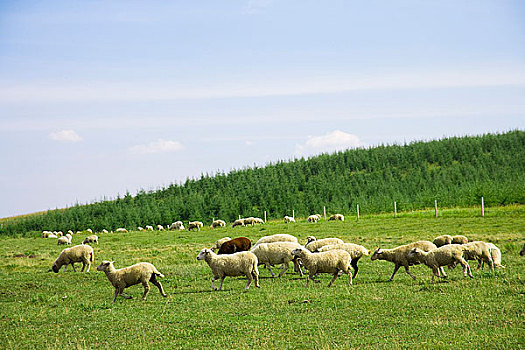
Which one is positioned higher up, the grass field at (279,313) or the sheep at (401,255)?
the sheep at (401,255)

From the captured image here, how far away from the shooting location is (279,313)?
482 inches

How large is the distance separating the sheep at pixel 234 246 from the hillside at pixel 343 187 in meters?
41.8

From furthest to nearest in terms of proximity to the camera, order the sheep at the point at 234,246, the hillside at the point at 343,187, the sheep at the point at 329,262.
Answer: the hillside at the point at 343,187 < the sheep at the point at 234,246 < the sheep at the point at 329,262

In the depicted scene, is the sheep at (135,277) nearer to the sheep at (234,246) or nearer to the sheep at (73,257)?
the sheep at (234,246)

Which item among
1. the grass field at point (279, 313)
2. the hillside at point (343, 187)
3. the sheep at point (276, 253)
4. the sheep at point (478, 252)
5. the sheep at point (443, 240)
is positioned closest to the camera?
the grass field at point (279, 313)

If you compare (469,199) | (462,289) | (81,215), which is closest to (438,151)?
(469,199)

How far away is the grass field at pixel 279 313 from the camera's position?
979cm

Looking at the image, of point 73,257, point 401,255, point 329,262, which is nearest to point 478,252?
point 401,255

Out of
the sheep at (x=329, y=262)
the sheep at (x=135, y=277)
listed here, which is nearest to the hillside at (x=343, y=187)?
the sheep at (x=329, y=262)

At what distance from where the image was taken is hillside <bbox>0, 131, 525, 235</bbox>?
6656 cm

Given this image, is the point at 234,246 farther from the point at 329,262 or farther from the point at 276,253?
the point at 329,262

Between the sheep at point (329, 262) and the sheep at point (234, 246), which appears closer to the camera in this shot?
the sheep at point (329, 262)

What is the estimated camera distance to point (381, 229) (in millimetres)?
37938

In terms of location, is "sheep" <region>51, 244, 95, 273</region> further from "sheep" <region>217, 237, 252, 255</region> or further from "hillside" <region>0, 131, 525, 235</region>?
"hillside" <region>0, 131, 525, 235</region>
